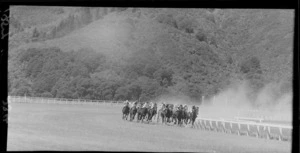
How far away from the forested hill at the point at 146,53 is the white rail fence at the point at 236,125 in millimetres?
98

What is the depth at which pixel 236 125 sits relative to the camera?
27.2 ft

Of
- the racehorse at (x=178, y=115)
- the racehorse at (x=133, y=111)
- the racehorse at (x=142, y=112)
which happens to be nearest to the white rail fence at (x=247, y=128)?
the racehorse at (x=178, y=115)

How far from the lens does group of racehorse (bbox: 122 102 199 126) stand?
27.6ft

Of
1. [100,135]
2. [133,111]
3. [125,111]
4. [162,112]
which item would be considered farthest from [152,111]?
[100,135]

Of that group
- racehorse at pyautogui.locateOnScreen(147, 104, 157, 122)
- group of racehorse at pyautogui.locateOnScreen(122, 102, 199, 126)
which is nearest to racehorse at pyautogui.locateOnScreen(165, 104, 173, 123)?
group of racehorse at pyautogui.locateOnScreen(122, 102, 199, 126)

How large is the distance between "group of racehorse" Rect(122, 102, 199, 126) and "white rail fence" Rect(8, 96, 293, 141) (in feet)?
0.47

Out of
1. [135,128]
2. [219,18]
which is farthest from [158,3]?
[135,128]

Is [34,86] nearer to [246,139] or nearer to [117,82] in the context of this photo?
[117,82]

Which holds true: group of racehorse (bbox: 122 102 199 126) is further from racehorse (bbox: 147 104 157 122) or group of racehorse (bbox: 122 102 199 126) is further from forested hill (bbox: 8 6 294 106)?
forested hill (bbox: 8 6 294 106)

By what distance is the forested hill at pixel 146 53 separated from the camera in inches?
317

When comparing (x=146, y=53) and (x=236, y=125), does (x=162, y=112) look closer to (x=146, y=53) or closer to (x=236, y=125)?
(x=146, y=53)

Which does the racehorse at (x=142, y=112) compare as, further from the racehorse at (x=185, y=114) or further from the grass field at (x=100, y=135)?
the racehorse at (x=185, y=114)

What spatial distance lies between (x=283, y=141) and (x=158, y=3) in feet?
A: 8.86

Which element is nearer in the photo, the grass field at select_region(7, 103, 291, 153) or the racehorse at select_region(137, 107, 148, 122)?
the grass field at select_region(7, 103, 291, 153)
